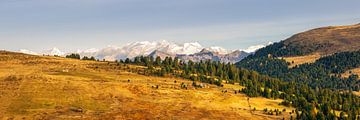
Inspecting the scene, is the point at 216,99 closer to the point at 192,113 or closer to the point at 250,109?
the point at 250,109

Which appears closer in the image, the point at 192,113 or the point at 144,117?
the point at 144,117

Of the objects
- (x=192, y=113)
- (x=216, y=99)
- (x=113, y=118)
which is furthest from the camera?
(x=216, y=99)

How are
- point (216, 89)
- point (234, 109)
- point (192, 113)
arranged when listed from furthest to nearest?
point (216, 89) < point (234, 109) < point (192, 113)

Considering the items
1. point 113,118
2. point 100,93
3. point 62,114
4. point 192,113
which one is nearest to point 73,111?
point 62,114

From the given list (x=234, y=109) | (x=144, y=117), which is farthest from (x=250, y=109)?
(x=144, y=117)

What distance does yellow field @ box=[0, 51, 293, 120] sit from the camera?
110m

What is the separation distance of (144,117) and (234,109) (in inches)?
1410

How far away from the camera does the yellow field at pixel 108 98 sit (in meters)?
110

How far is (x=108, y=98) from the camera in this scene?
128 metres

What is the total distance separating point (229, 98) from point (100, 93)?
151 feet

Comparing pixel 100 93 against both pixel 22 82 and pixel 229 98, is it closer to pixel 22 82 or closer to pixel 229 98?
pixel 22 82

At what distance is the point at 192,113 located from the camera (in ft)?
387

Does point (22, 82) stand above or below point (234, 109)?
above

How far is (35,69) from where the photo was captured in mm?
175250
